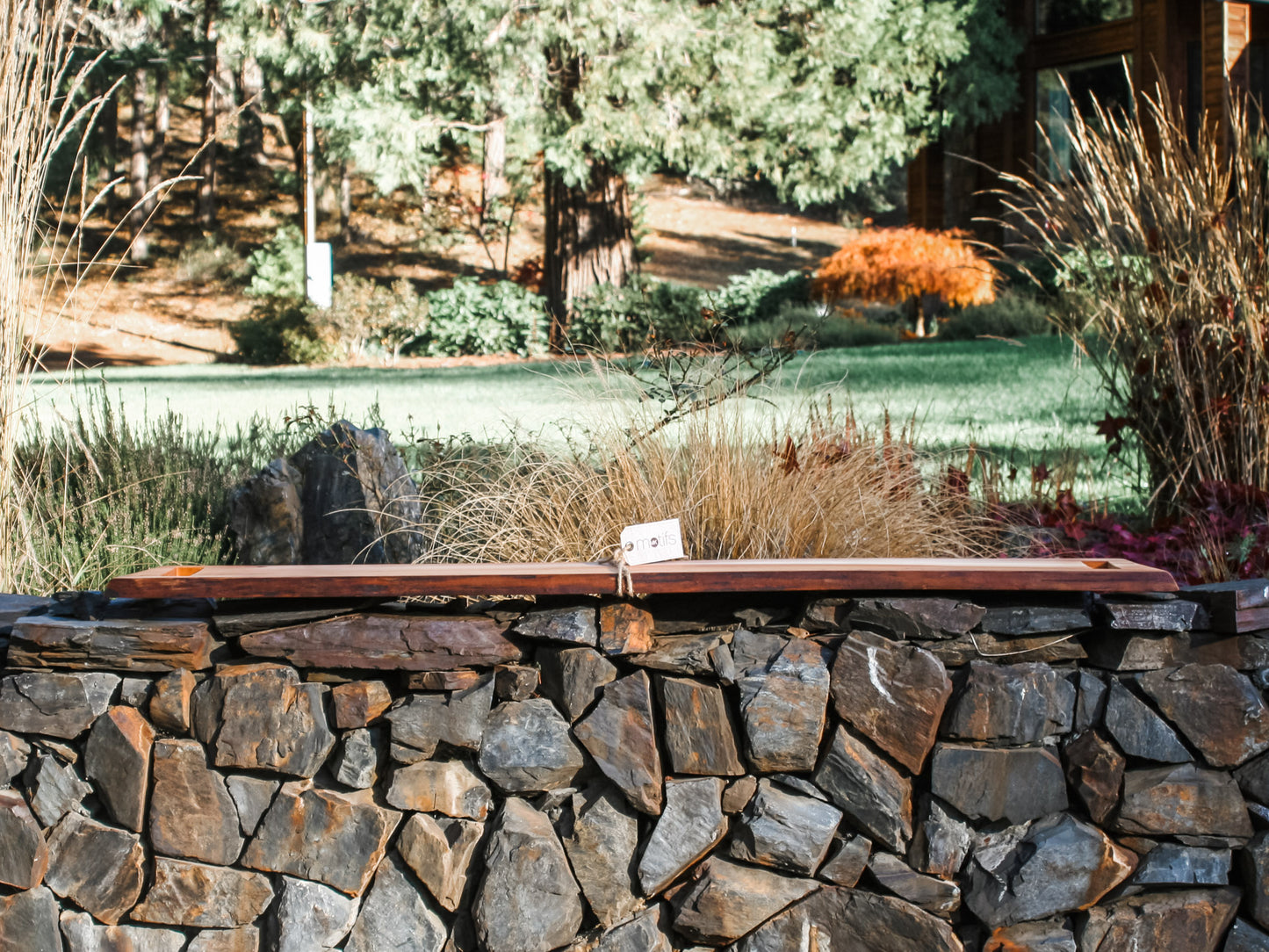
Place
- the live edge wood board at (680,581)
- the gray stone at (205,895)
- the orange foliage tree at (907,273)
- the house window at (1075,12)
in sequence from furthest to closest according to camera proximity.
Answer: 1. the house window at (1075,12)
2. the orange foliage tree at (907,273)
3. the gray stone at (205,895)
4. the live edge wood board at (680,581)

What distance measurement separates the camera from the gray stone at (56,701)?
7.95ft

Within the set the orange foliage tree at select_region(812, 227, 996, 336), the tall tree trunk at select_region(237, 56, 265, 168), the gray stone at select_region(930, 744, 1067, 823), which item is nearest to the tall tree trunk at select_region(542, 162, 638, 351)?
the orange foliage tree at select_region(812, 227, 996, 336)

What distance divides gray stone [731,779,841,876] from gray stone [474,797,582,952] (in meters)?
0.36

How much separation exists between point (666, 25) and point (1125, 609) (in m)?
10.3

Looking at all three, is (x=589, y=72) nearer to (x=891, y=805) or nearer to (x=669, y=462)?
(x=669, y=462)

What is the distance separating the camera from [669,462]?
3055 millimetres

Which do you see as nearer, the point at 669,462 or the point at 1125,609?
the point at 1125,609

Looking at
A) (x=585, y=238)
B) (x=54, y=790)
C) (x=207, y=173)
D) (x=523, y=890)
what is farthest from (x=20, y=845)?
(x=207, y=173)

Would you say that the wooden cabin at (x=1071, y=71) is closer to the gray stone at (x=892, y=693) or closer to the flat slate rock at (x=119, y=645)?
the gray stone at (x=892, y=693)

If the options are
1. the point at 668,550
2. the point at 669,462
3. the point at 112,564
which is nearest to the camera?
the point at 668,550

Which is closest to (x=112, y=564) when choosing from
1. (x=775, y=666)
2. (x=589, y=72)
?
(x=775, y=666)

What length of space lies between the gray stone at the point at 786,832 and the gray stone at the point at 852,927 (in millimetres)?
80

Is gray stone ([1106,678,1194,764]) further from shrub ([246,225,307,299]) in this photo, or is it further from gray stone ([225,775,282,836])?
Answer: shrub ([246,225,307,299])

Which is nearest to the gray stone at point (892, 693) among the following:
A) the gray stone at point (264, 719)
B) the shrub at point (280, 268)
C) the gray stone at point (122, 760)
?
the gray stone at point (264, 719)
